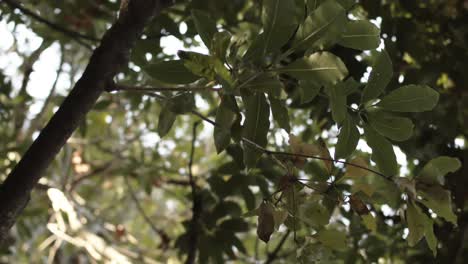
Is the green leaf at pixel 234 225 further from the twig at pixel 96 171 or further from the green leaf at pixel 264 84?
the twig at pixel 96 171

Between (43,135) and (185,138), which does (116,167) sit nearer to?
(185,138)

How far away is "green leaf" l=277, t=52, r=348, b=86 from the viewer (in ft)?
1.88

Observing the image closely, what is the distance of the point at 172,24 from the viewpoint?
3.25ft

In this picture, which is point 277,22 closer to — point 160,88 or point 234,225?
point 160,88

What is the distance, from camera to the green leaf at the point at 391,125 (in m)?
0.67

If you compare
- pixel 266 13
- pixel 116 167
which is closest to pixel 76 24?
pixel 116 167

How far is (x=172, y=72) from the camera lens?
617 mm

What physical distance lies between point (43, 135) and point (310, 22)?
315mm

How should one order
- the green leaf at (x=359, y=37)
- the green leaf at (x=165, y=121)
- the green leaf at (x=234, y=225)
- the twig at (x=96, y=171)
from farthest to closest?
the twig at (x=96, y=171) → the green leaf at (x=234, y=225) → the green leaf at (x=165, y=121) → the green leaf at (x=359, y=37)

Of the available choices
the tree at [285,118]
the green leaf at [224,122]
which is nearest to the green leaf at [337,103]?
the tree at [285,118]

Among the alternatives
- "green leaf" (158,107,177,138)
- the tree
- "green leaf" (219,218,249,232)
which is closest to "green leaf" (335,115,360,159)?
the tree

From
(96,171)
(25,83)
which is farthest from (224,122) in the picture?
(96,171)

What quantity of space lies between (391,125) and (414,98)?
0.13ft

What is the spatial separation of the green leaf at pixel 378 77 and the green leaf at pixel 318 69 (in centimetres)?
12
